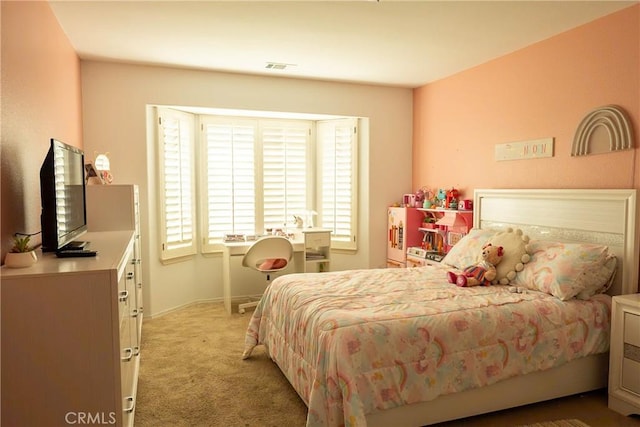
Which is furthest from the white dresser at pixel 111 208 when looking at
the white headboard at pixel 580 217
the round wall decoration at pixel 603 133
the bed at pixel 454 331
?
the round wall decoration at pixel 603 133

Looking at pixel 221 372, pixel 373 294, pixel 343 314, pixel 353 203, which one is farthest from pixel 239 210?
pixel 343 314

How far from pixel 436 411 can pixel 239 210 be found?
11.3 feet

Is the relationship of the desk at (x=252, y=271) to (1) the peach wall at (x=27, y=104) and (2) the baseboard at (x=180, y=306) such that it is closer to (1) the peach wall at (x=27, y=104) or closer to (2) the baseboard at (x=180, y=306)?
(2) the baseboard at (x=180, y=306)

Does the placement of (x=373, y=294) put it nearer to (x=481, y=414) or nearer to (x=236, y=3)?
(x=481, y=414)

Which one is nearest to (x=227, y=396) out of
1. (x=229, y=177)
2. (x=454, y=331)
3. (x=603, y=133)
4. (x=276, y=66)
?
(x=454, y=331)

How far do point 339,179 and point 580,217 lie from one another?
281 centimetres

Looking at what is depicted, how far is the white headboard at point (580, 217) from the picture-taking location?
285 cm

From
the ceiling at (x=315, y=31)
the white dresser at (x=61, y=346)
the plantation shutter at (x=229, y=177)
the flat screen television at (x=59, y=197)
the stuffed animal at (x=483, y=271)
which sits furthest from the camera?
the plantation shutter at (x=229, y=177)

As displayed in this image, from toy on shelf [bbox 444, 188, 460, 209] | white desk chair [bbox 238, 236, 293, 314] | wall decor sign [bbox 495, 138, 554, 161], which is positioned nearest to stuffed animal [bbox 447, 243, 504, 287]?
wall decor sign [bbox 495, 138, 554, 161]

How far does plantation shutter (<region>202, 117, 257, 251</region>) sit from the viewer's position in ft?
16.6

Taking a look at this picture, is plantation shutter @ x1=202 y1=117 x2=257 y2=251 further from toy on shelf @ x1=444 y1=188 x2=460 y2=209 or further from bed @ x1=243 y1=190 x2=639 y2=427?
toy on shelf @ x1=444 y1=188 x2=460 y2=209

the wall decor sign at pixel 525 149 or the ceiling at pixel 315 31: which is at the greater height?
the ceiling at pixel 315 31

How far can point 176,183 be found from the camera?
15.5ft

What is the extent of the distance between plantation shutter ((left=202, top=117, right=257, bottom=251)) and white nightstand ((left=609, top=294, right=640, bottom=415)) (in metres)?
3.75
